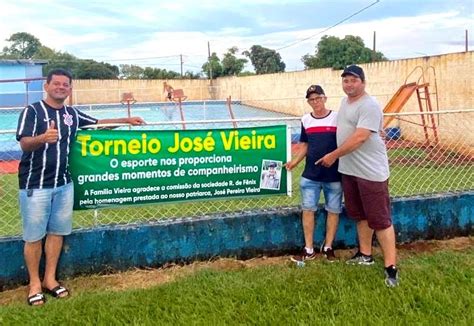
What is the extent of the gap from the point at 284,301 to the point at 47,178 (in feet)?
6.53

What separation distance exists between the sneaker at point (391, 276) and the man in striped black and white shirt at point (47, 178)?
8.36 feet

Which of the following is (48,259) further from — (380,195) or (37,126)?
(380,195)

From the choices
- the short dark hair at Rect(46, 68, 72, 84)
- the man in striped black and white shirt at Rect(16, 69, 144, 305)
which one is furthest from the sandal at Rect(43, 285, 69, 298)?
the short dark hair at Rect(46, 68, 72, 84)

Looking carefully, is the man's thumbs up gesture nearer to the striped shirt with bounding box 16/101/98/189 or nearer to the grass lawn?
the striped shirt with bounding box 16/101/98/189

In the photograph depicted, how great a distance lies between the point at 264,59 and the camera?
187ft

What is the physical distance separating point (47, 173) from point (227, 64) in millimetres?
48922

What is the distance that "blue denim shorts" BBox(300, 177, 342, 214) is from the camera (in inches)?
175

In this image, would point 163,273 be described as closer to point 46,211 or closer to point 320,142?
point 46,211

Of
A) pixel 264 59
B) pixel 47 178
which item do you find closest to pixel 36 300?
pixel 47 178

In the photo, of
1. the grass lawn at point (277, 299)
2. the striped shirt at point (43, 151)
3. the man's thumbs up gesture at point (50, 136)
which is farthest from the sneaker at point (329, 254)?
the man's thumbs up gesture at point (50, 136)

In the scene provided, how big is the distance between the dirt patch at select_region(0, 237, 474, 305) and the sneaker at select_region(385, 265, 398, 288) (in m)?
0.74

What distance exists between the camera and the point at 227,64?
5150 cm

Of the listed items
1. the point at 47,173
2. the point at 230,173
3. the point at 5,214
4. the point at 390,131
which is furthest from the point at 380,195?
the point at 390,131

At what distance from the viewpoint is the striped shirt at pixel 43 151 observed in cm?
Answer: 358
